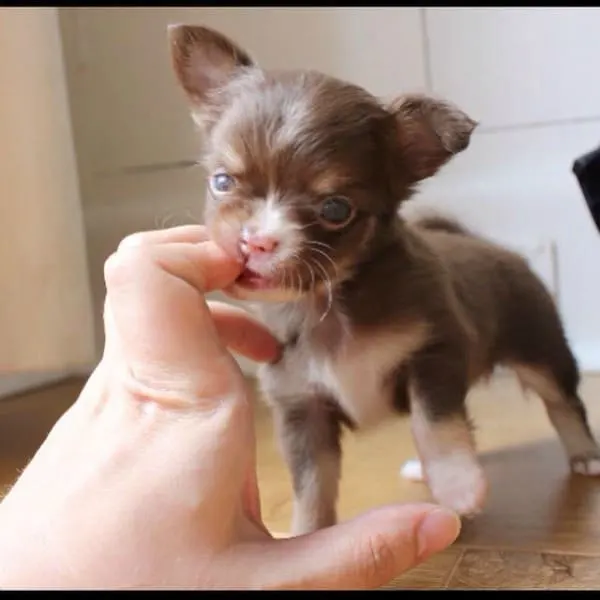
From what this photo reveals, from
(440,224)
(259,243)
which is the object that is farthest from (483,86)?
(259,243)

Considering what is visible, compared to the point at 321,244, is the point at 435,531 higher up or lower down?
lower down

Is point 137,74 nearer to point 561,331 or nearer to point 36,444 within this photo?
point 36,444

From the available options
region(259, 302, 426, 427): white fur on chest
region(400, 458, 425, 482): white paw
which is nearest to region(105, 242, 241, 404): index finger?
region(259, 302, 426, 427): white fur on chest

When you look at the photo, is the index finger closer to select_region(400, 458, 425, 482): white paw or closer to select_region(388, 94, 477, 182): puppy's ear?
select_region(388, 94, 477, 182): puppy's ear

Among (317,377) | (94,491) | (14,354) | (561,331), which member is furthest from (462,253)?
(14,354)

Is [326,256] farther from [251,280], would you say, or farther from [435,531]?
[435,531]

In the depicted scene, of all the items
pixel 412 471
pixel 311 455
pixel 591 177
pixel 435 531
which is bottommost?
pixel 412 471

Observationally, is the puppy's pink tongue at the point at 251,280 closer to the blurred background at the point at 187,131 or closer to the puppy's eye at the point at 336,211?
the puppy's eye at the point at 336,211

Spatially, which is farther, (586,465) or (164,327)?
(586,465)
